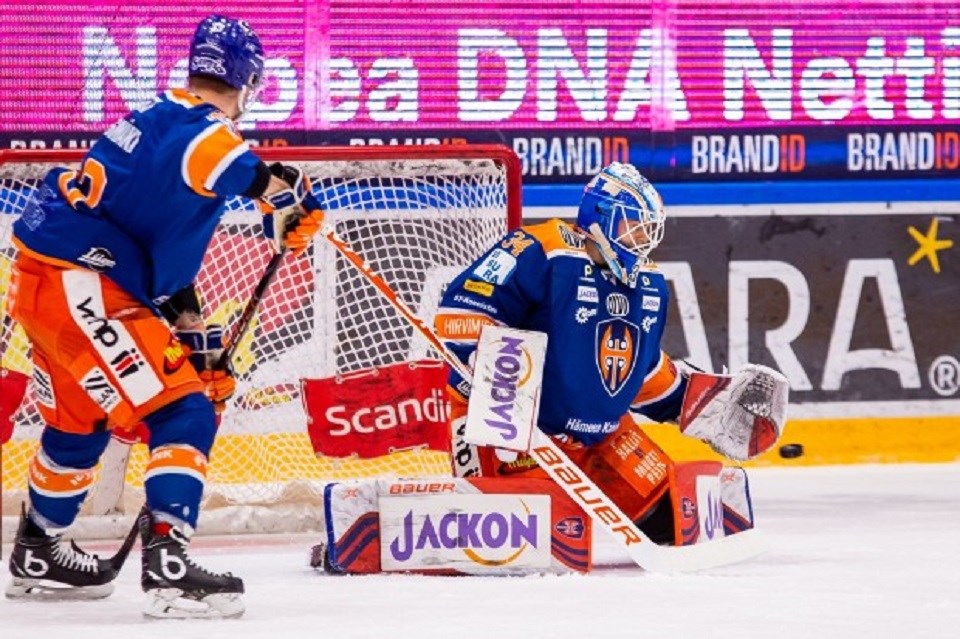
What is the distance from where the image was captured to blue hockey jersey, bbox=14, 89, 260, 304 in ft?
11.8

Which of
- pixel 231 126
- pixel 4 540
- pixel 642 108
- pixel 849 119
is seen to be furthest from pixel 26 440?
pixel 849 119

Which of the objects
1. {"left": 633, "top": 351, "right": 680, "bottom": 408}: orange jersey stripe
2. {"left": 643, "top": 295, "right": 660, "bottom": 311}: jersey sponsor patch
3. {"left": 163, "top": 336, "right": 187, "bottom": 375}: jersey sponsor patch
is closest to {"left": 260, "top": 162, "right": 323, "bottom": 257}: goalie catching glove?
{"left": 163, "top": 336, "right": 187, "bottom": 375}: jersey sponsor patch

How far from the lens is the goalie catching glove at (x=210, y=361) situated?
13.0ft

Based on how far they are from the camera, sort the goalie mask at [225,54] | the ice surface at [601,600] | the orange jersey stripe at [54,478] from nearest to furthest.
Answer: the ice surface at [601,600] < the goalie mask at [225,54] < the orange jersey stripe at [54,478]

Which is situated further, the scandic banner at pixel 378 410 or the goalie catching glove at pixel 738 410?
the scandic banner at pixel 378 410

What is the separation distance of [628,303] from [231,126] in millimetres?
→ 1095

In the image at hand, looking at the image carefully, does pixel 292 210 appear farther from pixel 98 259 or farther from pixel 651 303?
pixel 651 303

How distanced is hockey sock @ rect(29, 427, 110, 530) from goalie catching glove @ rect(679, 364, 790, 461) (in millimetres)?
1373

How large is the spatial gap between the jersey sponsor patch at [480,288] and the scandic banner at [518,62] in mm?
2168

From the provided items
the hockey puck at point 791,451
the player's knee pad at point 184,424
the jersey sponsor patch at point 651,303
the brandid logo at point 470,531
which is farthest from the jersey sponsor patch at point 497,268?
the hockey puck at point 791,451

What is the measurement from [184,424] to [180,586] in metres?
0.28

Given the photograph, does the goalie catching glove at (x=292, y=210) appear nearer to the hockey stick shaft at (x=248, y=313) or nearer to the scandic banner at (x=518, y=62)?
the hockey stick shaft at (x=248, y=313)

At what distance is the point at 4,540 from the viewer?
5070 millimetres

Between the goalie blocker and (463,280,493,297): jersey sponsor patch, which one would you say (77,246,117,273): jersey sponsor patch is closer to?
the goalie blocker
